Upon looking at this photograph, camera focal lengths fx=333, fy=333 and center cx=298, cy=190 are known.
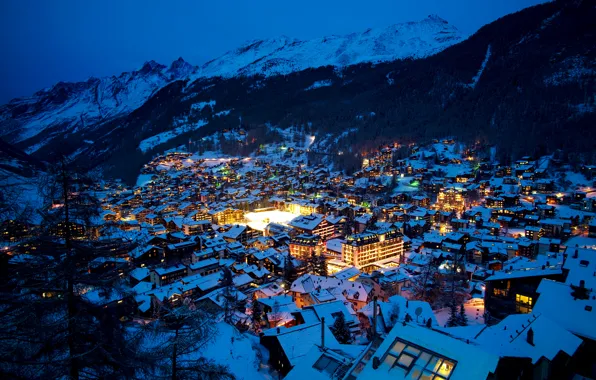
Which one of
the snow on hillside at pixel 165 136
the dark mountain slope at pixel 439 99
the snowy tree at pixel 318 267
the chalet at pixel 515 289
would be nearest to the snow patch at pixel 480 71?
the dark mountain slope at pixel 439 99

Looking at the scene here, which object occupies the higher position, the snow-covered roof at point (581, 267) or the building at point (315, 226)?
the snow-covered roof at point (581, 267)

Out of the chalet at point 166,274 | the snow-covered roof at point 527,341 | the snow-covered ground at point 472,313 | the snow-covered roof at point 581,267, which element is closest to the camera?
the snow-covered roof at point 527,341

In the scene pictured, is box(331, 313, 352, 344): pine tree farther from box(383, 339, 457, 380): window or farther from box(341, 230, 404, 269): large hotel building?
box(341, 230, 404, 269): large hotel building

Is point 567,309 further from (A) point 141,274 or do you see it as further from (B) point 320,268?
(A) point 141,274

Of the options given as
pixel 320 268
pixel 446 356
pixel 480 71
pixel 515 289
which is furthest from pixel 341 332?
pixel 480 71

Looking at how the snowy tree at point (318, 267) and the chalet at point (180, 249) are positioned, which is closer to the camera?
the snowy tree at point (318, 267)

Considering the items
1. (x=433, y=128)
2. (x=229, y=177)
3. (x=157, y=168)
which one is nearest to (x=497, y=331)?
(x=229, y=177)

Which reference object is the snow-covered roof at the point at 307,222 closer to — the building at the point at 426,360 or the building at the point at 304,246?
the building at the point at 304,246

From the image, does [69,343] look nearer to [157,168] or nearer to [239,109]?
[157,168]
